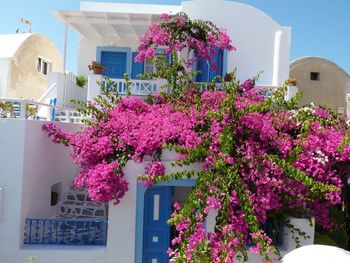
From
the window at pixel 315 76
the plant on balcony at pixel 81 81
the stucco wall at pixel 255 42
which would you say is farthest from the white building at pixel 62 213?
the window at pixel 315 76

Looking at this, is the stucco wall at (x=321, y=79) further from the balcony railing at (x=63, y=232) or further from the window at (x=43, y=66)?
the balcony railing at (x=63, y=232)

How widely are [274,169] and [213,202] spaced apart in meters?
1.34

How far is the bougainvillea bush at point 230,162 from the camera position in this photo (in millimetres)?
5699

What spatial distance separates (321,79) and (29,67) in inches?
724

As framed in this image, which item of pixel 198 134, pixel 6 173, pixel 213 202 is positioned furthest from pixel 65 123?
pixel 213 202

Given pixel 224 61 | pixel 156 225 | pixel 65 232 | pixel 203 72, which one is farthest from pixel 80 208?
pixel 224 61

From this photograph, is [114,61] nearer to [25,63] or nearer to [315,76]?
[25,63]

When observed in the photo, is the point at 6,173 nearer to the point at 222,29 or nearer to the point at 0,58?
the point at 222,29

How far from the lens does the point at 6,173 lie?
274 inches

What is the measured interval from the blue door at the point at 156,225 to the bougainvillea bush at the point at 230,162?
886mm

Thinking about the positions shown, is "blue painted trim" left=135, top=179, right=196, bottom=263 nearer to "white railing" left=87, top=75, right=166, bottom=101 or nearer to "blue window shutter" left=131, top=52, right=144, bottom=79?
"white railing" left=87, top=75, right=166, bottom=101

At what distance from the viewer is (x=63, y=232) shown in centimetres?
717

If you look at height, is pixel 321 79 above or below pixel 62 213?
above

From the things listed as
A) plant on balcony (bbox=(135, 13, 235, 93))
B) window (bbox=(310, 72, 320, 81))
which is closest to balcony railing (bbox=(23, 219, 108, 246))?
plant on balcony (bbox=(135, 13, 235, 93))
